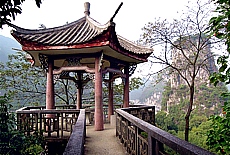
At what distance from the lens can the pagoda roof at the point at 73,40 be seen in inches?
214

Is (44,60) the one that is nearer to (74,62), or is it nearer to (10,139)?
(74,62)

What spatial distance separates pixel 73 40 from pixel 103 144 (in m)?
2.88

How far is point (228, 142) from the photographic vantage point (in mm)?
1801

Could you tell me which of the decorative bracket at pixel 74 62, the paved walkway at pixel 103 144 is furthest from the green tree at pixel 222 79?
the decorative bracket at pixel 74 62

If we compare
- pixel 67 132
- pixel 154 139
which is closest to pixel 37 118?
pixel 67 132

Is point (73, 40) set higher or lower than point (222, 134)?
higher

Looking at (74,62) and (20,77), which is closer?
(74,62)

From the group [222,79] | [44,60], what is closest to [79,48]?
[44,60]

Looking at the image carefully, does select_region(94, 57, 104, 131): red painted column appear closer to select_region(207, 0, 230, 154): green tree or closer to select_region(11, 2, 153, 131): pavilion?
select_region(11, 2, 153, 131): pavilion

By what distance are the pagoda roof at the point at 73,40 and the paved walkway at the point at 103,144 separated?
2.25 metres

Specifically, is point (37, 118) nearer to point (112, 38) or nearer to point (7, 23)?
point (112, 38)

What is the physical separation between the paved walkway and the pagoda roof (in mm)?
2254

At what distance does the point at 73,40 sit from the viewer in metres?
5.91

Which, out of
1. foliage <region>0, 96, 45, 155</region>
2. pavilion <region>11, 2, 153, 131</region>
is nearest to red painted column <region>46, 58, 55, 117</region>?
pavilion <region>11, 2, 153, 131</region>
